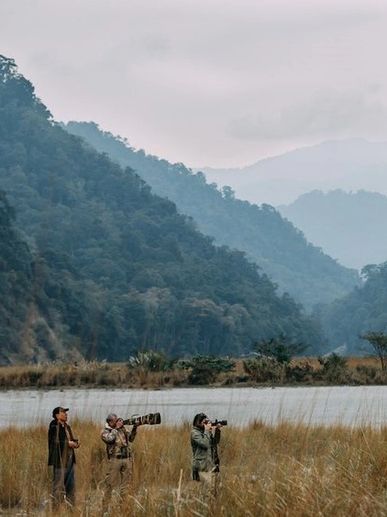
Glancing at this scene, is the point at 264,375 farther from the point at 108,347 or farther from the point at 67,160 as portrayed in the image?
the point at 67,160

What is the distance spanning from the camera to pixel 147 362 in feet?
158

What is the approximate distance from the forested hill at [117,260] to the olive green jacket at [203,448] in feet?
205

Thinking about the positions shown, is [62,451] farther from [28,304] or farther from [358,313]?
[358,313]

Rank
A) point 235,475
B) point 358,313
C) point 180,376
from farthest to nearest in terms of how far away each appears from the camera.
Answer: point 358,313 < point 180,376 < point 235,475

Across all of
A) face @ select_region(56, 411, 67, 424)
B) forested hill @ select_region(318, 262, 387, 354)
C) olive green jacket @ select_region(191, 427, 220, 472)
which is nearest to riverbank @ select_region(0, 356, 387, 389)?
olive green jacket @ select_region(191, 427, 220, 472)

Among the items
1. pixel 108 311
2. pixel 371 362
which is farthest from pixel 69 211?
pixel 371 362

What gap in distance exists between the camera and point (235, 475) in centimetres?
929

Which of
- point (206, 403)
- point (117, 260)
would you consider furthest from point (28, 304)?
point (206, 403)

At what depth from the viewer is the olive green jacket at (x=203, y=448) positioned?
1263cm

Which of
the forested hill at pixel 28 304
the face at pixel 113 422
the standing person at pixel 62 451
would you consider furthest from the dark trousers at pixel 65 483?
the forested hill at pixel 28 304

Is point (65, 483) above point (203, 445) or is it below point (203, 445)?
below

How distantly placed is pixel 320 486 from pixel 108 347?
A: 79.3 metres

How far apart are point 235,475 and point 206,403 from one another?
2553 centimetres

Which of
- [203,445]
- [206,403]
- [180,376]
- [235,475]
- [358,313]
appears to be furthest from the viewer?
[358,313]
